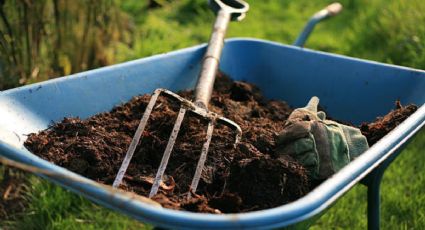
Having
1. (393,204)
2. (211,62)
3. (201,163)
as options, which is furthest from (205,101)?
(393,204)

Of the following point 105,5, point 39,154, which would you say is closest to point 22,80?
point 105,5

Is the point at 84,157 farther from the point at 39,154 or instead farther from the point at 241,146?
the point at 241,146

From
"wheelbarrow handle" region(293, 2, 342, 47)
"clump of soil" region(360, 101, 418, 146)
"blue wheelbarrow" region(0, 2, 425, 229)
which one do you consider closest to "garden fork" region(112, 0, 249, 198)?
"blue wheelbarrow" region(0, 2, 425, 229)

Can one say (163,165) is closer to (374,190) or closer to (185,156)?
(185,156)

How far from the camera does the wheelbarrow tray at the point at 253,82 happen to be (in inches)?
45.4

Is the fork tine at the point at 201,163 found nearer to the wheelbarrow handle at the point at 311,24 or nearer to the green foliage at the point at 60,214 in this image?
the green foliage at the point at 60,214

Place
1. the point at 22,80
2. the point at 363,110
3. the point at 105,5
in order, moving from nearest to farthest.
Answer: the point at 363,110
the point at 22,80
the point at 105,5

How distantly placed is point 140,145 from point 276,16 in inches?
143

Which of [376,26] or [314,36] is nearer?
[376,26]

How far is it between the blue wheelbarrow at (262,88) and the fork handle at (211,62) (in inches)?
3.9

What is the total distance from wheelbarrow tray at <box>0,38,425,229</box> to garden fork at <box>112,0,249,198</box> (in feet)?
0.40

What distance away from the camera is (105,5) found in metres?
3.04

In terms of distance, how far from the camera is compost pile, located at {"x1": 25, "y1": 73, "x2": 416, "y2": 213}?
143cm

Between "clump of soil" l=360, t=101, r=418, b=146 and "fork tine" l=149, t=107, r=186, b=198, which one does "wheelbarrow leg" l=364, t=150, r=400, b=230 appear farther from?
"fork tine" l=149, t=107, r=186, b=198
